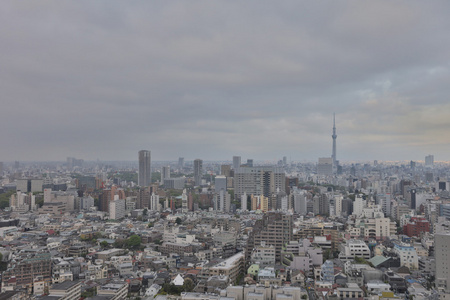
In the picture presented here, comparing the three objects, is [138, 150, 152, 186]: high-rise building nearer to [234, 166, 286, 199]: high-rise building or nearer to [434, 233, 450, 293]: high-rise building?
[234, 166, 286, 199]: high-rise building

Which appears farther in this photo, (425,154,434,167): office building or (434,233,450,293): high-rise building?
(425,154,434,167): office building

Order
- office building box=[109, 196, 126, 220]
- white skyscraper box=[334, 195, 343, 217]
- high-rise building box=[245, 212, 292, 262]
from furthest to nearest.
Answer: white skyscraper box=[334, 195, 343, 217] < office building box=[109, 196, 126, 220] < high-rise building box=[245, 212, 292, 262]

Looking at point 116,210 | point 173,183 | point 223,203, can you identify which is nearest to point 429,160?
point 173,183

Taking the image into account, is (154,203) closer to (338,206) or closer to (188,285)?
(338,206)

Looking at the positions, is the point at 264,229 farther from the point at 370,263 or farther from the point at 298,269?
the point at 370,263

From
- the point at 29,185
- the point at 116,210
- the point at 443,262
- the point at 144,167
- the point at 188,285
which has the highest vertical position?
the point at 144,167

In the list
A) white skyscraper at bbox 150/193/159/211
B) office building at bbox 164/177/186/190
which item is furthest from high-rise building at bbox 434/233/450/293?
office building at bbox 164/177/186/190

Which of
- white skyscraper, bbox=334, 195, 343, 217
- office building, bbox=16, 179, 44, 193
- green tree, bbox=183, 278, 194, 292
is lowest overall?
green tree, bbox=183, 278, 194, 292

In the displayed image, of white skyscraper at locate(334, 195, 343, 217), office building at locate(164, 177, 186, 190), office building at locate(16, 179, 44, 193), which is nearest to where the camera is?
white skyscraper at locate(334, 195, 343, 217)
